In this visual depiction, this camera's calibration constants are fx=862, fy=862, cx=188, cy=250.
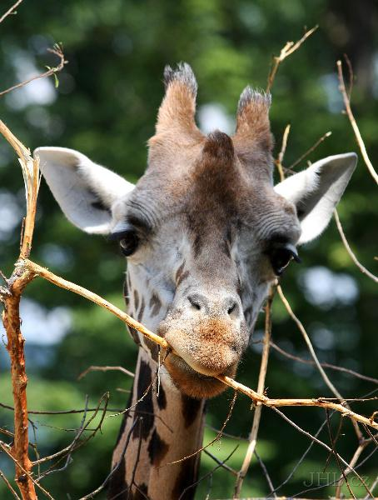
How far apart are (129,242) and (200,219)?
37cm

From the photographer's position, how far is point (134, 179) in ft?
34.4

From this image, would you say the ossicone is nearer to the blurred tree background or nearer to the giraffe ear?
the giraffe ear

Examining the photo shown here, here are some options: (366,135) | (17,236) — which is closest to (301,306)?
(366,135)

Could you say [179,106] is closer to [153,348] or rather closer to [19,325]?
[153,348]

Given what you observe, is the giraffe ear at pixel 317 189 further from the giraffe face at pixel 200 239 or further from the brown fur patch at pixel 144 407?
the brown fur patch at pixel 144 407

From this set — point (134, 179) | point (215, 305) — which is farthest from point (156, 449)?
point (134, 179)

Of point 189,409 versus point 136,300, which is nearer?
point 189,409

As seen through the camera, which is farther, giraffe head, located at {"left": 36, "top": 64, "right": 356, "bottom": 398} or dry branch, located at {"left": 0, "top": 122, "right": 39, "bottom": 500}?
giraffe head, located at {"left": 36, "top": 64, "right": 356, "bottom": 398}

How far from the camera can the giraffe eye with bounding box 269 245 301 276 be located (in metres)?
3.51

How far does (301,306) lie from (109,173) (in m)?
8.08

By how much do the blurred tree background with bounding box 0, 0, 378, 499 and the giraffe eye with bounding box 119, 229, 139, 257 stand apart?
20.3ft

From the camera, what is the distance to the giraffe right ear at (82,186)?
399 centimetres

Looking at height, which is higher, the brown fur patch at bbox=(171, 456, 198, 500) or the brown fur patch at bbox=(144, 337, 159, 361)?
the brown fur patch at bbox=(144, 337, 159, 361)

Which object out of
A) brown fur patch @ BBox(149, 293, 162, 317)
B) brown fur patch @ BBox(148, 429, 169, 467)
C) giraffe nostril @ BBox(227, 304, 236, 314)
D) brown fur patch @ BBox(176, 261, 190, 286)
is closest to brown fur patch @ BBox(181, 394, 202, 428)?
brown fur patch @ BBox(148, 429, 169, 467)
